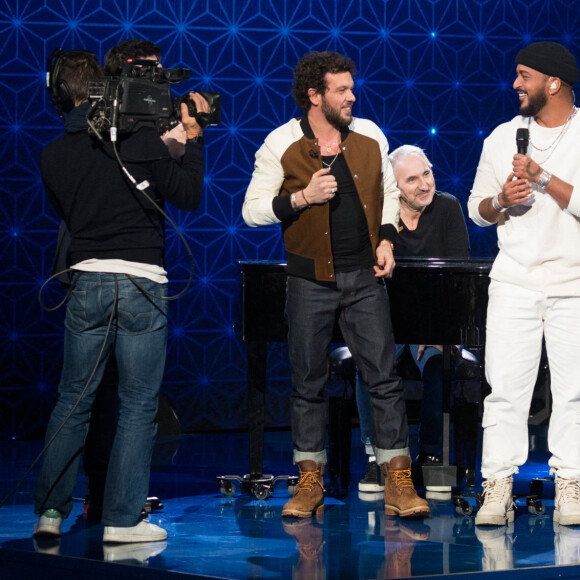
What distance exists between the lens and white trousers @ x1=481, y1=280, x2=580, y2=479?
386 cm

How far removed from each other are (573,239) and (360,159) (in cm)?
86

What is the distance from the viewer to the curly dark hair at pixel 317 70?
13.4 ft

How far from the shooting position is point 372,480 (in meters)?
4.66

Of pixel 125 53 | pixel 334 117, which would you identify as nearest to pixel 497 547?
pixel 334 117

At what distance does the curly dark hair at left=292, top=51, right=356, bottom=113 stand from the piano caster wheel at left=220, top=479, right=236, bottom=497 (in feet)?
5.48

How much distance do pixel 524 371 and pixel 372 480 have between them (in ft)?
3.51

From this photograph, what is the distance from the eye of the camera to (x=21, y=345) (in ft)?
20.8

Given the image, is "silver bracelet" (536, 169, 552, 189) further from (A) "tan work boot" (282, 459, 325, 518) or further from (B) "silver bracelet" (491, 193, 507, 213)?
(A) "tan work boot" (282, 459, 325, 518)

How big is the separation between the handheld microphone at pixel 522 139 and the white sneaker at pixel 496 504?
121cm

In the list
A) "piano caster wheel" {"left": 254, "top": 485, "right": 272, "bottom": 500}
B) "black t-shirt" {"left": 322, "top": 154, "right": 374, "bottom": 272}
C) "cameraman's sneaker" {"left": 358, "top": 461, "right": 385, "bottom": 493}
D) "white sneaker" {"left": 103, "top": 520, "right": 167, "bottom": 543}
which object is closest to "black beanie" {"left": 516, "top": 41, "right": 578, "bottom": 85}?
"black t-shirt" {"left": 322, "top": 154, "right": 374, "bottom": 272}

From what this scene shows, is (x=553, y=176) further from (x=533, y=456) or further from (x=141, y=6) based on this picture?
(x=141, y=6)

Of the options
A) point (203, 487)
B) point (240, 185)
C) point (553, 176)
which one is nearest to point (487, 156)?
point (553, 176)

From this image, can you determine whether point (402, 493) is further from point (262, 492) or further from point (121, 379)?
point (121, 379)

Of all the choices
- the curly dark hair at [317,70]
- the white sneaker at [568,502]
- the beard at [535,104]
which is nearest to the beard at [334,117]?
the curly dark hair at [317,70]
